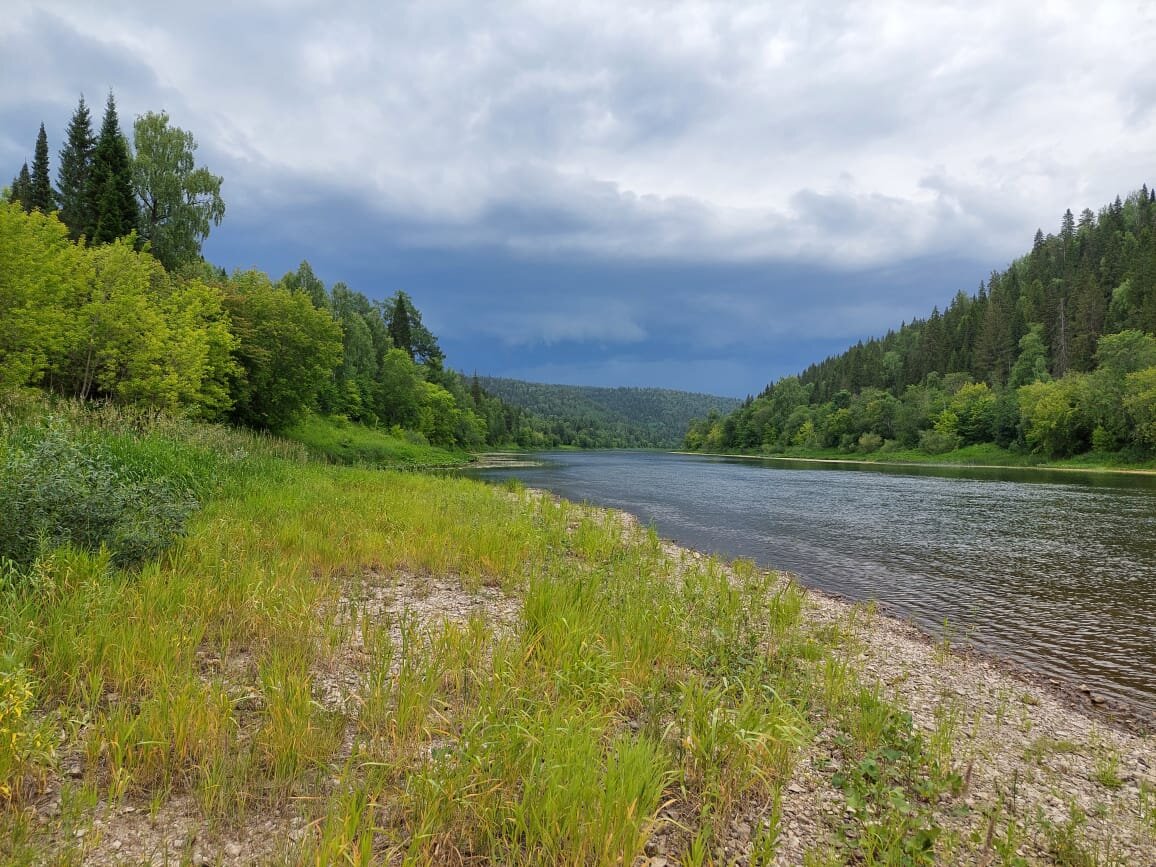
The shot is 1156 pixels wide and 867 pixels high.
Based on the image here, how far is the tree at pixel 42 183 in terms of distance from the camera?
57066mm

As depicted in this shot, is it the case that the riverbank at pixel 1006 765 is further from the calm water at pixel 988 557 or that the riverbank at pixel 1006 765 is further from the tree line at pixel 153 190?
the tree line at pixel 153 190

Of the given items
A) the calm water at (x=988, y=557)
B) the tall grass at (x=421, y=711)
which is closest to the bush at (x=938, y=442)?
the calm water at (x=988, y=557)

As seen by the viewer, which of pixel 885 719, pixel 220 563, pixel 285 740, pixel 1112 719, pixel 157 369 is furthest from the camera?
pixel 157 369

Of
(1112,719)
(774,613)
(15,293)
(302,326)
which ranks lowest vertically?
(1112,719)

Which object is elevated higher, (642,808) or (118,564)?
(118,564)

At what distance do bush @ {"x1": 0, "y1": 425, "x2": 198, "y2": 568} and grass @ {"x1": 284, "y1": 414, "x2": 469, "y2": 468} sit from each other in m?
34.4

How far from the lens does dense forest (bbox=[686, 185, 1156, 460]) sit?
76438 mm

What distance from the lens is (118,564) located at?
825 centimetres

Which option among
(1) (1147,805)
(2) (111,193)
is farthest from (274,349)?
(1) (1147,805)

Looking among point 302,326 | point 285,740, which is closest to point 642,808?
point 285,740

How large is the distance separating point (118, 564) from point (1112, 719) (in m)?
15.1

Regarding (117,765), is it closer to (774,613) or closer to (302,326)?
(774,613)

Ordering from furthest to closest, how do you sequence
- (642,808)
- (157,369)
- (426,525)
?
(157,369) → (426,525) → (642,808)

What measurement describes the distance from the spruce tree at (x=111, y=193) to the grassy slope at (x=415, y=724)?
49.4 meters
